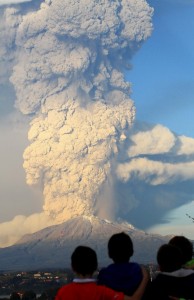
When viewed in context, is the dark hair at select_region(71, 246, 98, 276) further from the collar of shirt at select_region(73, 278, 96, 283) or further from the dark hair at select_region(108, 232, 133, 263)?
the dark hair at select_region(108, 232, 133, 263)

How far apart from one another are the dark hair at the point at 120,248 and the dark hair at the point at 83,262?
14.7 inches

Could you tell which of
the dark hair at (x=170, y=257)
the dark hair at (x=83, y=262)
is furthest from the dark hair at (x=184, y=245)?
the dark hair at (x=83, y=262)

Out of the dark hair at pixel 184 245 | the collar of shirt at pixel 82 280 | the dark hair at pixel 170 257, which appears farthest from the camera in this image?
the dark hair at pixel 184 245

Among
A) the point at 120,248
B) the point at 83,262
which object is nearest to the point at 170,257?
the point at 120,248

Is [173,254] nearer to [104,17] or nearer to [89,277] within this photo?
[89,277]

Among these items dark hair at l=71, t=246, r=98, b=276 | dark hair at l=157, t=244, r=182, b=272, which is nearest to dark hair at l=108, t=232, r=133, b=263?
dark hair at l=157, t=244, r=182, b=272

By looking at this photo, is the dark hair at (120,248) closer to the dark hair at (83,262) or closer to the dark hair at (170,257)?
→ the dark hair at (170,257)

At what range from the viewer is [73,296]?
193 inches

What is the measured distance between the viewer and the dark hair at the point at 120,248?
5.42 m

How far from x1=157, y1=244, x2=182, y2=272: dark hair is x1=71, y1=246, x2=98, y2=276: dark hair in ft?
1.77

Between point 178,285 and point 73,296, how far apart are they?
0.82 metres

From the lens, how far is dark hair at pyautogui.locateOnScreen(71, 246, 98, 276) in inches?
198

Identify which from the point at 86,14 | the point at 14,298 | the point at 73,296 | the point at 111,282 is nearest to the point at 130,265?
the point at 111,282

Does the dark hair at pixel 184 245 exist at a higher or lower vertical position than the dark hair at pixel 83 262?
higher
